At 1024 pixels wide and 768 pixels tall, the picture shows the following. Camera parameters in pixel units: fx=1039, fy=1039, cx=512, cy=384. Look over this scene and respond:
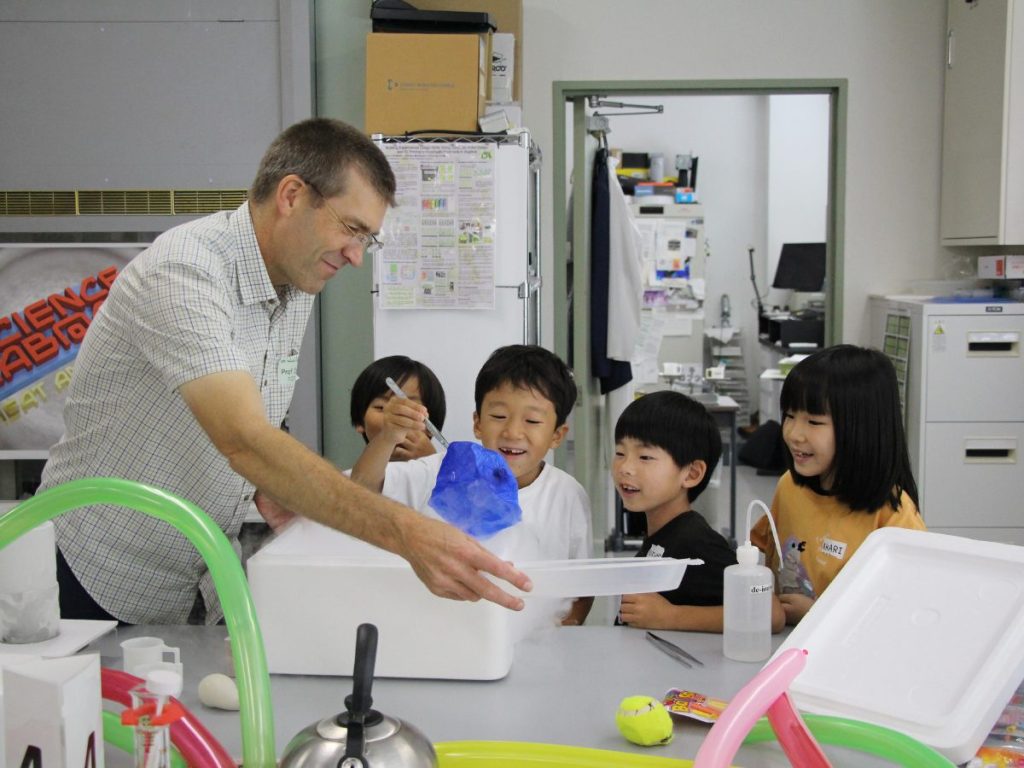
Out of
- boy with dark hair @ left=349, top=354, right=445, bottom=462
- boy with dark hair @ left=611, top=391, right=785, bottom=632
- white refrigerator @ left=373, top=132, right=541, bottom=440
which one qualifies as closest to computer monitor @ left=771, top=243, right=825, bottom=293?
white refrigerator @ left=373, top=132, right=541, bottom=440

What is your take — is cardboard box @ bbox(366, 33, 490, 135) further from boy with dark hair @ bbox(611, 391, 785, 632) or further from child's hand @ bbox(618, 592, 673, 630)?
child's hand @ bbox(618, 592, 673, 630)

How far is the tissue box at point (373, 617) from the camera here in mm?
1368

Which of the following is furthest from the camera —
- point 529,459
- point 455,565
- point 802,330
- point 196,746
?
point 802,330

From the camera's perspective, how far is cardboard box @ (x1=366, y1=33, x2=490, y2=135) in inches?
130

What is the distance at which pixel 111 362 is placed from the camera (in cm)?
159

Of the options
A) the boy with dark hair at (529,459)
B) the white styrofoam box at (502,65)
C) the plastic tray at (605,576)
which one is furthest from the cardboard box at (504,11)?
the plastic tray at (605,576)

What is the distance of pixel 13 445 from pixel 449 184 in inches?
71.6

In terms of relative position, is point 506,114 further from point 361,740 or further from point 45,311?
point 361,740

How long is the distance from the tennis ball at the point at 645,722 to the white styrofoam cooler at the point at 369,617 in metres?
0.19

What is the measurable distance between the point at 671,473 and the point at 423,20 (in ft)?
6.68

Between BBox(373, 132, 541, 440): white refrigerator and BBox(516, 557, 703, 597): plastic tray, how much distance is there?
2.06m

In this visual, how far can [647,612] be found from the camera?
161 centimetres

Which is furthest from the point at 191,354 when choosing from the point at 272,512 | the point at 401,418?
the point at 401,418

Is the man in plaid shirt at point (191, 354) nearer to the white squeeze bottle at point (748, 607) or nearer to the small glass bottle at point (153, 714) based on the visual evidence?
the small glass bottle at point (153, 714)
